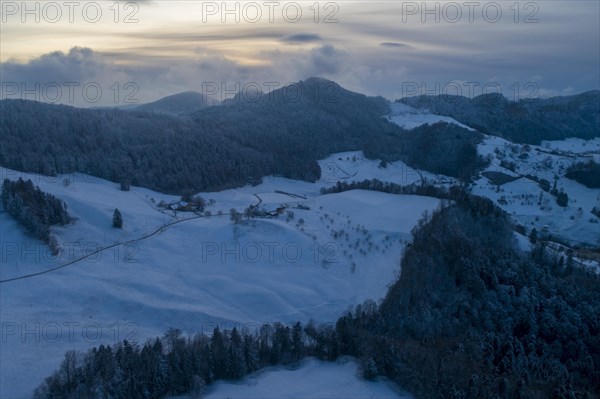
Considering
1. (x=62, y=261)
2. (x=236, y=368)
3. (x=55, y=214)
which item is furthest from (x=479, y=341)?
(x=55, y=214)

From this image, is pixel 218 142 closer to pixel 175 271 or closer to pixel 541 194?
pixel 175 271

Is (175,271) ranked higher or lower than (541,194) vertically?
lower

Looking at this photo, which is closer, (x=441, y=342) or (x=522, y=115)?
(x=441, y=342)

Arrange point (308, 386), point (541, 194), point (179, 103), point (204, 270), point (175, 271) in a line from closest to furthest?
1. point (308, 386)
2. point (175, 271)
3. point (204, 270)
4. point (541, 194)
5. point (179, 103)

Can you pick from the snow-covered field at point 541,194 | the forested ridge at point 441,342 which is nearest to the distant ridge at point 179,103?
the snow-covered field at point 541,194

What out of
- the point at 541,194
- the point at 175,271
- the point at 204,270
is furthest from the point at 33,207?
the point at 541,194

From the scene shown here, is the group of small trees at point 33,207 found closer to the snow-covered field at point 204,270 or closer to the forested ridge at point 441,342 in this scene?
the snow-covered field at point 204,270
